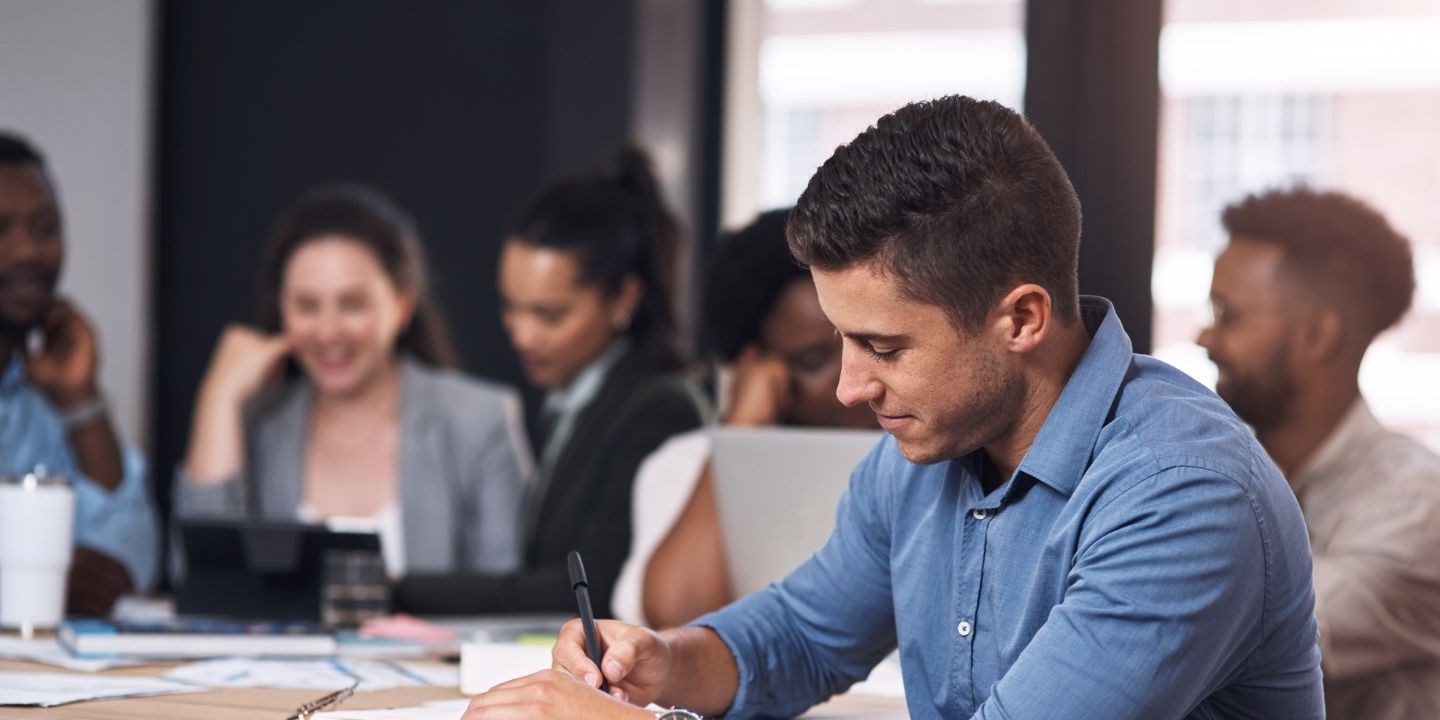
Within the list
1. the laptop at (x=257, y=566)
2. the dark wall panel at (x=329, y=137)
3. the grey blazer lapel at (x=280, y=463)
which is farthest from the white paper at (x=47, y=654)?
the dark wall panel at (x=329, y=137)

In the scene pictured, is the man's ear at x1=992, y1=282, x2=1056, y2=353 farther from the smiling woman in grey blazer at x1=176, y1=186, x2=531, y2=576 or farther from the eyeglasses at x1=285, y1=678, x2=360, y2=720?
the smiling woman in grey blazer at x1=176, y1=186, x2=531, y2=576

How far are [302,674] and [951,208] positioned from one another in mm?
925

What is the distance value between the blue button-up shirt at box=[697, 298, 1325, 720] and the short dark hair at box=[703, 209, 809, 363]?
3.81 ft

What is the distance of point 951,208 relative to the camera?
1.20 m

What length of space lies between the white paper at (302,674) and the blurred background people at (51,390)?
4.18 feet

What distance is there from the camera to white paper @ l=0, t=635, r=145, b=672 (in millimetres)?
1694

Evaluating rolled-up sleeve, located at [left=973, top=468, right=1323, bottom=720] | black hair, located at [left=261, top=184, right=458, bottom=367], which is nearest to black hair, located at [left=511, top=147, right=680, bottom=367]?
black hair, located at [left=261, top=184, right=458, bottom=367]

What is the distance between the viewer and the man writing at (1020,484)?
1092mm

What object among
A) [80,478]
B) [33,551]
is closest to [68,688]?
[33,551]

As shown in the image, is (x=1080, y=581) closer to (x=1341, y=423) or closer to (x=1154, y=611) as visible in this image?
(x=1154, y=611)

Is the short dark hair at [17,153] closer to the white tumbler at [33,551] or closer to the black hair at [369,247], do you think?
the black hair at [369,247]

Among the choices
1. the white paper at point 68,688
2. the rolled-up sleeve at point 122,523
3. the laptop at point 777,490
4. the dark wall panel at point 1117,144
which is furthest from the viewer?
the rolled-up sleeve at point 122,523

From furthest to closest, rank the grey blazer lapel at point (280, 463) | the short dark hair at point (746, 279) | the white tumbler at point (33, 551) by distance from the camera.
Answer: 1. the grey blazer lapel at point (280, 463)
2. the short dark hair at point (746, 279)
3. the white tumbler at point (33, 551)

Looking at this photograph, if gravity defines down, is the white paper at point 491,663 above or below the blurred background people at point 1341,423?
below
